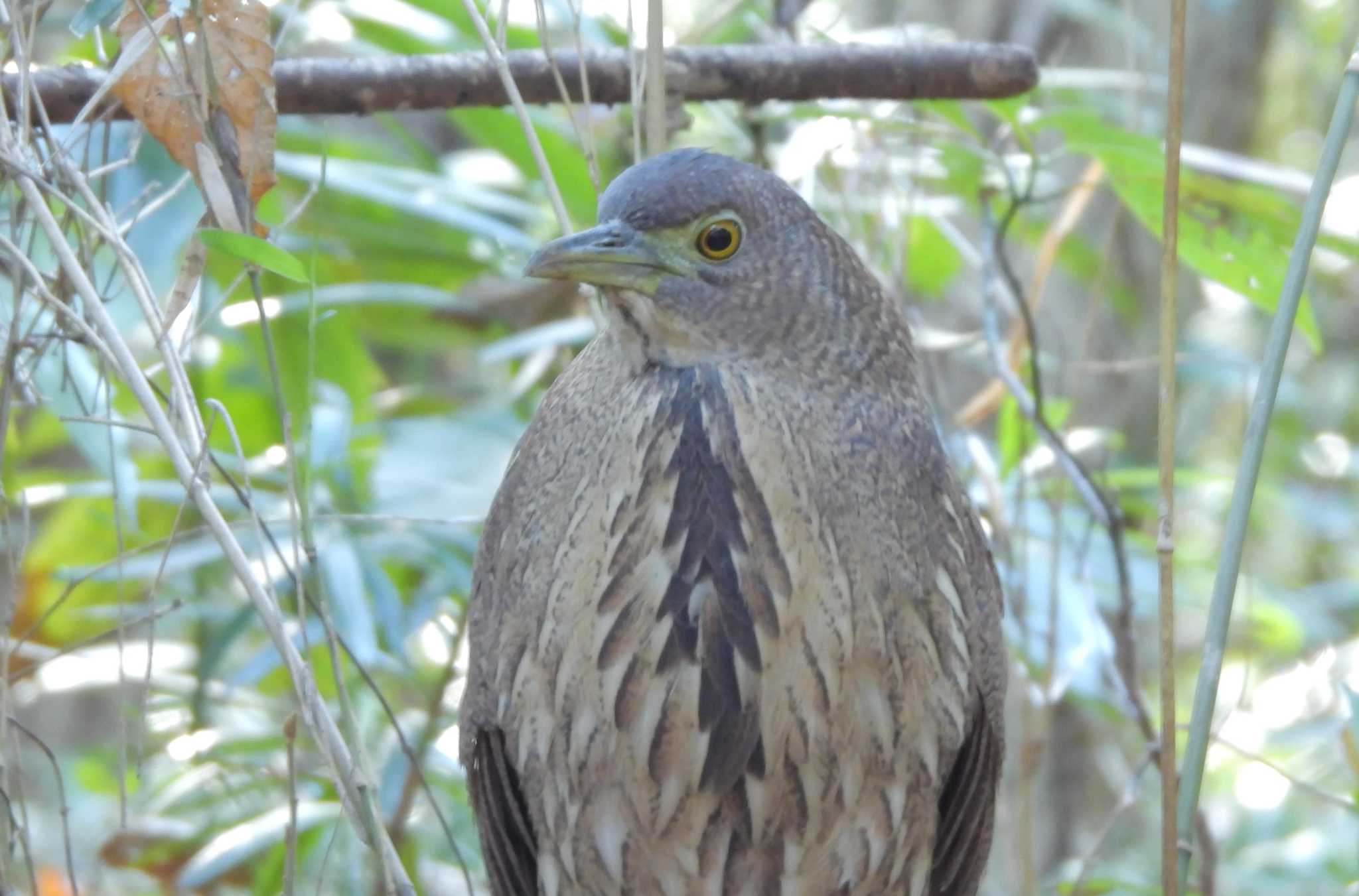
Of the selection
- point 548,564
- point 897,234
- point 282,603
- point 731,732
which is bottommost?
point 282,603

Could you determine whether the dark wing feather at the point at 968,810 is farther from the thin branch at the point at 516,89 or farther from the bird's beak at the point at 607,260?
the thin branch at the point at 516,89

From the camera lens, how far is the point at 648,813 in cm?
206

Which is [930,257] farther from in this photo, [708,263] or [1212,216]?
[708,263]

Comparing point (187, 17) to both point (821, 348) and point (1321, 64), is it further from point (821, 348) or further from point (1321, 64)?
point (1321, 64)

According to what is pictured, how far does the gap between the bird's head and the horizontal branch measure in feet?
1.08

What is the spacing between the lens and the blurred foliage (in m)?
2.73

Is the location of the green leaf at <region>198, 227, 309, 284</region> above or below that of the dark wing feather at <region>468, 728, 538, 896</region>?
above

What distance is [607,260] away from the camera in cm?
193

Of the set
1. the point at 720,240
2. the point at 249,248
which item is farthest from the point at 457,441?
the point at 249,248

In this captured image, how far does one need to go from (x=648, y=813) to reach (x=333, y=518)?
0.58 m

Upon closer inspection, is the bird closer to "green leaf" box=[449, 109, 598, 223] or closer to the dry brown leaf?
the dry brown leaf

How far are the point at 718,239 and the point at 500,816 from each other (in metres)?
0.89

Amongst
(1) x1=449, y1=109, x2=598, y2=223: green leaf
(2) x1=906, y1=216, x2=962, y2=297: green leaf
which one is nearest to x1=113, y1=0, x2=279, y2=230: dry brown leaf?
(1) x1=449, y1=109, x2=598, y2=223: green leaf

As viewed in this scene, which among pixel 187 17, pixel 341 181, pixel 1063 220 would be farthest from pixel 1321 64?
pixel 187 17
